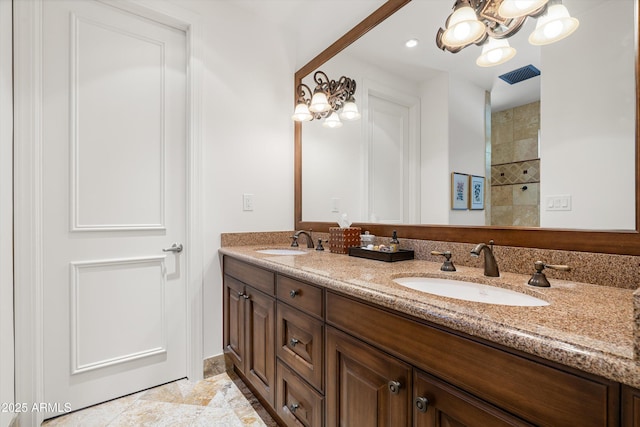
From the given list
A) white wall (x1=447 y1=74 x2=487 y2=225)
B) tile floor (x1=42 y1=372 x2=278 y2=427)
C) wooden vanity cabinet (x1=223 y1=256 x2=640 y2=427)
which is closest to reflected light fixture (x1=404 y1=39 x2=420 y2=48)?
white wall (x1=447 y1=74 x2=487 y2=225)

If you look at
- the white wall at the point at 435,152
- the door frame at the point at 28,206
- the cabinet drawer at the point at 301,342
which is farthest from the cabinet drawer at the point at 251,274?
the door frame at the point at 28,206

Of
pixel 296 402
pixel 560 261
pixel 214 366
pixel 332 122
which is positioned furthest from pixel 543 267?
pixel 214 366

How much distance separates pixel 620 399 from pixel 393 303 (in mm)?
456

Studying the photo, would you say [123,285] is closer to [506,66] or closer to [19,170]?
[19,170]

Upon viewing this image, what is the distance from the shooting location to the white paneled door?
1674 millimetres

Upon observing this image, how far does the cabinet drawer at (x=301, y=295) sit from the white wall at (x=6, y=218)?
1.28m

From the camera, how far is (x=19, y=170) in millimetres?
1545

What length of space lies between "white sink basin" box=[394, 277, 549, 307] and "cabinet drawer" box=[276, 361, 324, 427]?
0.58 m

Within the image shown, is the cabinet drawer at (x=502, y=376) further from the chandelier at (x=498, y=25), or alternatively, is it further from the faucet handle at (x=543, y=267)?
the chandelier at (x=498, y=25)

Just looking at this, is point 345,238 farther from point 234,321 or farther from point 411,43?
point 411,43

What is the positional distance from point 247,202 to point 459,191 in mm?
1447

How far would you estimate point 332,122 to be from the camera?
221 cm

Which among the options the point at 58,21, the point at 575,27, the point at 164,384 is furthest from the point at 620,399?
the point at 58,21

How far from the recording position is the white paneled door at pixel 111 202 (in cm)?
167
